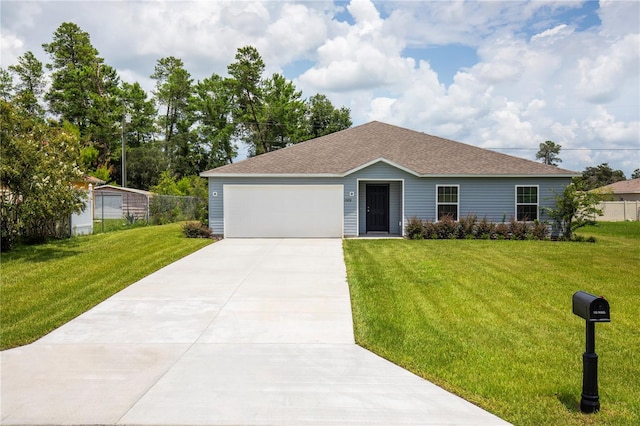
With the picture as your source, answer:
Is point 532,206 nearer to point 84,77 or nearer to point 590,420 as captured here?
point 590,420

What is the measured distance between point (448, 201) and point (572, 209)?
4.64 m

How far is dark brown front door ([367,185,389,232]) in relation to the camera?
19562mm

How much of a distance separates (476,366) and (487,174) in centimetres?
1467

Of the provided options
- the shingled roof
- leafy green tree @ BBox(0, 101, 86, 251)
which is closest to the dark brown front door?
the shingled roof

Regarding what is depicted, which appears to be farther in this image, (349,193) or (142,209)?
(142,209)

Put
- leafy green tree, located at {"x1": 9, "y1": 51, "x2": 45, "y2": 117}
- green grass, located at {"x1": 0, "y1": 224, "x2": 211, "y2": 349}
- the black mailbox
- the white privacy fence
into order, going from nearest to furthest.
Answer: the black mailbox
green grass, located at {"x1": 0, "y1": 224, "x2": 211, "y2": 349}
the white privacy fence
leafy green tree, located at {"x1": 9, "y1": 51, "x2": 45, "y2": 117}

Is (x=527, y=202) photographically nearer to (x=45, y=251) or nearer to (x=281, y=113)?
(x=45, y=251)

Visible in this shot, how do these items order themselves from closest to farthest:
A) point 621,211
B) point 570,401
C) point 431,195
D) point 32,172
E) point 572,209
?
1. point 570,401
2. point 32,172
3. point 572,209
4. point 431,195
5. point 621,211

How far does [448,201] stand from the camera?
61.9 feet

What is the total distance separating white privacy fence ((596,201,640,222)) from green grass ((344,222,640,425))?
27.7 metres

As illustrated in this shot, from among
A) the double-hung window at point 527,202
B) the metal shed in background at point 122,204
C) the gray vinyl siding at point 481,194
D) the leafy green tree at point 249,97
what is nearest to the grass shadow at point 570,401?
the gray vinyl siding at point 481,194

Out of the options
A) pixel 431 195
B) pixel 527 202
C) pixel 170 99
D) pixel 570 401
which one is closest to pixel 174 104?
pixel 170 99

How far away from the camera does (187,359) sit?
17.7 ft

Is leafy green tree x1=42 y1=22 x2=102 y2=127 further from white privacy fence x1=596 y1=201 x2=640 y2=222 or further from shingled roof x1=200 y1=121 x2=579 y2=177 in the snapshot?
white privacy fence x1=596 y1=201 x2=640 y2=222
